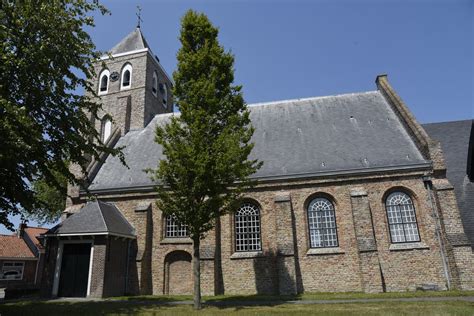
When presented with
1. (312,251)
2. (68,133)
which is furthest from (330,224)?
(68,133)

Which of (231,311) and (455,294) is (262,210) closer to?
(231,311)

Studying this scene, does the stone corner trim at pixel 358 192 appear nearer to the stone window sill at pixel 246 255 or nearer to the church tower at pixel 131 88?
the stone window sill at pixel 246 255

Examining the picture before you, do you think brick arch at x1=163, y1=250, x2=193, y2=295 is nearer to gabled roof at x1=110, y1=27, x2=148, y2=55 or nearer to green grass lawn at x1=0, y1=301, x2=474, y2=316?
green grass lawn at x1=0, y1=301, x2=474, y2=316

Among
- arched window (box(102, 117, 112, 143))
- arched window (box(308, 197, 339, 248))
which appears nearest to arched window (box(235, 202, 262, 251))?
arched window (box(308, 197, 339, 248))

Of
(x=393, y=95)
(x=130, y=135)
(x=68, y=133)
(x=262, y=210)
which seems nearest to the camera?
(x=68, y=133)

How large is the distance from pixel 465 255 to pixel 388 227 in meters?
3.40

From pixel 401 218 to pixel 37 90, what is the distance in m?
17.5

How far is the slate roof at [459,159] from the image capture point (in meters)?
18.2

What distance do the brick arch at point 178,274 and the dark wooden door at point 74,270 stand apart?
161 inches

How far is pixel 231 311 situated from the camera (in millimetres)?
11336

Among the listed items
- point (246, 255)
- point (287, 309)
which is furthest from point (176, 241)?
point (287, 309)

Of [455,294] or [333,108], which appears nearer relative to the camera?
[455,294]

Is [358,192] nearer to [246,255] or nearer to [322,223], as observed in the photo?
[322,223]

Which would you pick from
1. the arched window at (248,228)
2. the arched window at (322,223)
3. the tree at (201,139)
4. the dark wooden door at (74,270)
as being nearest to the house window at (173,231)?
the arched window at (248,228)
